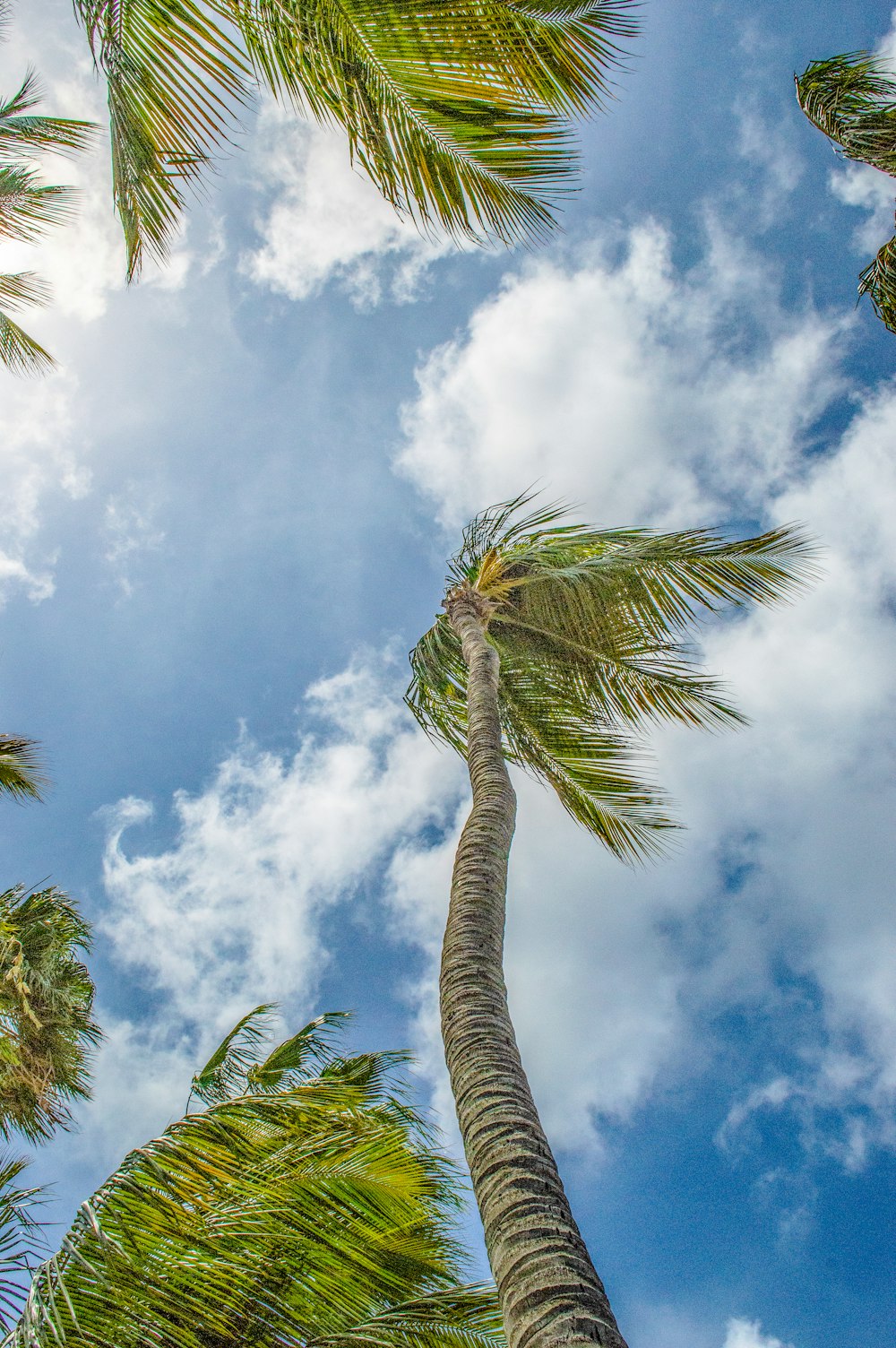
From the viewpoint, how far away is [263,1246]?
3330 millimetres

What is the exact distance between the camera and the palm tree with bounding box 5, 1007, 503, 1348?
2.83 metres

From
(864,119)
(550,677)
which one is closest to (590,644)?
(550,677)

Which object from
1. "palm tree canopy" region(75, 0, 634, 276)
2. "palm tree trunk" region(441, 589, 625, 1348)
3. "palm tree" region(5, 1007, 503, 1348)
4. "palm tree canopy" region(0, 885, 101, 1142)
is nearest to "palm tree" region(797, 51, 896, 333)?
"palm tree canopy" region(75, 0, 634, 276)

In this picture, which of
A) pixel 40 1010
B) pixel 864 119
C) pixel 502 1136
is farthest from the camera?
pixel 40 1010

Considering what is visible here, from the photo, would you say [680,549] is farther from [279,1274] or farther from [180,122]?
[279,1274]

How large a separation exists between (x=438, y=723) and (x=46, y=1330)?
7278mm

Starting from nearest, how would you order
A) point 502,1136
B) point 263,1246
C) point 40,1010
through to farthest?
1. point 502,1136
2. point 263,1246
3. point 40,1010

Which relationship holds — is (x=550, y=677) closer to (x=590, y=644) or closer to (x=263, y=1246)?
(x=590, y=644)

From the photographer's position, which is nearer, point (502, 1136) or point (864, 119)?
point (502, 1136)

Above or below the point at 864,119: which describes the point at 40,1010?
below

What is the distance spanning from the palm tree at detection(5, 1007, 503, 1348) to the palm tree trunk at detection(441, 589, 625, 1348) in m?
0.81

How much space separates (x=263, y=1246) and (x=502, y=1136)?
4.50 feet

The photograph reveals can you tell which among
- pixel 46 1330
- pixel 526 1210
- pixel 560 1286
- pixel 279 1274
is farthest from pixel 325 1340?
pixel 560 1286

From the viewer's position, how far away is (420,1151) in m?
4.62
